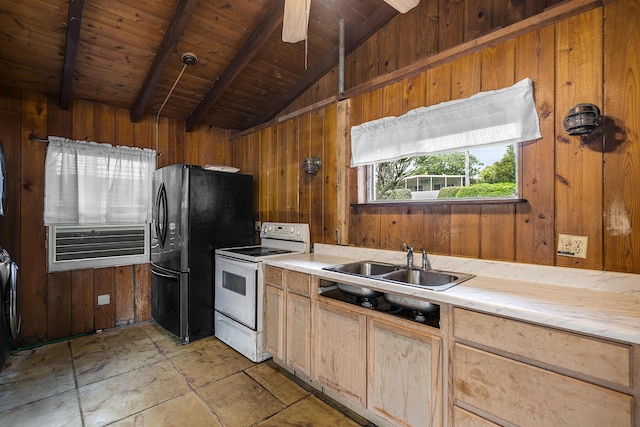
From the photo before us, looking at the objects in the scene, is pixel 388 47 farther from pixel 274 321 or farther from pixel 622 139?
pixel 274 321

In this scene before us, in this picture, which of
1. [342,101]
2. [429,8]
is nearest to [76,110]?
[342,101]

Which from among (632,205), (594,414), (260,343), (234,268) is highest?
(632,205)

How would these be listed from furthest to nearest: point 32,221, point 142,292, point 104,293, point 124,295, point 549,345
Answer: point 142,292 < point 124,295 < point 104,293 < point 32,221 < point 549,345

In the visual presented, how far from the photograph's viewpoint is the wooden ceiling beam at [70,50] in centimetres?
205

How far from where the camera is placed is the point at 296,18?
159cm

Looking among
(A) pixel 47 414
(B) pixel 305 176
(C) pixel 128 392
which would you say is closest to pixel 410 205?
(B) pixel 305 176

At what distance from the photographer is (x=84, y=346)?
112 inches

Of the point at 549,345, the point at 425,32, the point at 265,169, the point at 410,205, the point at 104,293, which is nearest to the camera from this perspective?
the point at 549,345

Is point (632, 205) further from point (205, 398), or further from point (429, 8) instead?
point (205, 398)

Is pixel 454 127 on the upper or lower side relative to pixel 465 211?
upper

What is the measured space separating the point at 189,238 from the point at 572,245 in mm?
2923

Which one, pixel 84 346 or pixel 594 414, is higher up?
pixel 594 414

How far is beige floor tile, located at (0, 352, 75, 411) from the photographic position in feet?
6.75

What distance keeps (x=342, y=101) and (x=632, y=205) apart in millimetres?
2071
